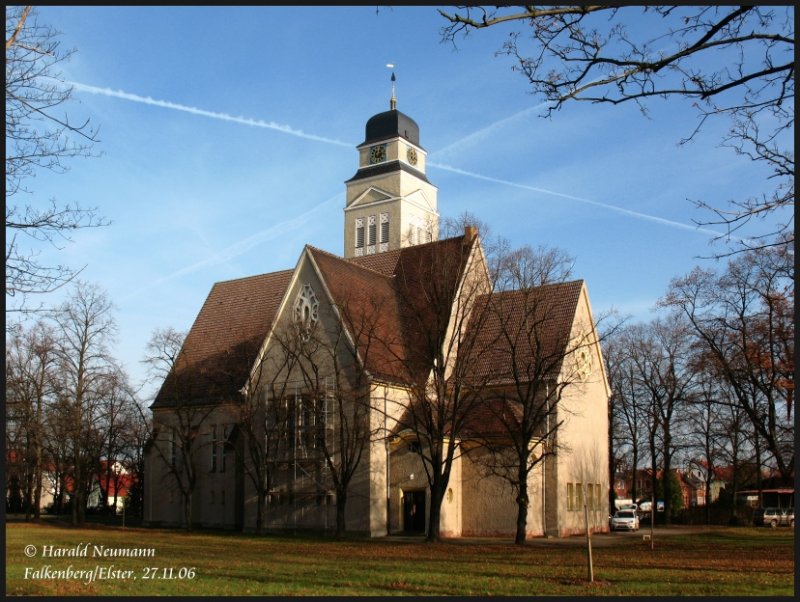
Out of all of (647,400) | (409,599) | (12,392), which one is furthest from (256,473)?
(647,400)

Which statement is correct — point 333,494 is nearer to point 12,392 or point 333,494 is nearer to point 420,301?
point 420,301

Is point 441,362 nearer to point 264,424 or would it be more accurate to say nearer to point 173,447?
point 264,424

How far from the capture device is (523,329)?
37.9 meters

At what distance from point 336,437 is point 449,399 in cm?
696

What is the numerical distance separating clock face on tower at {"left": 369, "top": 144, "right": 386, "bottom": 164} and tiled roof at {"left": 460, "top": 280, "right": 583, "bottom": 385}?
3474 centimetres

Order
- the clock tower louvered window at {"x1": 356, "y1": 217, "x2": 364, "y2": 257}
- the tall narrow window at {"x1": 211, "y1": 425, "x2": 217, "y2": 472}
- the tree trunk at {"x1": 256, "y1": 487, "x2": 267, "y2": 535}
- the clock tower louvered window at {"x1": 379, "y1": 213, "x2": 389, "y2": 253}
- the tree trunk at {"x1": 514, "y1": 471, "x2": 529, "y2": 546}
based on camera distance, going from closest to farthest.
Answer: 1. the tree trunk at {"x1": 514, "y1": 471, "x2": 529, "y2": 546}
2. the tree trunk at {"x1": 256, "y1": 487, "x2": 267, "y2": 535}
3. the tall narrow window at {"x1": 211, "y1": 425, "x2": 217, "y2": 472}
4. the clock tower louvered window at {"x1": 379, "y1": 213, "x2": 389, "y2": 253}
5. the clock tower louvered window at {"x1": 356, "y1": 217, "x2": 364, "y2": 257}

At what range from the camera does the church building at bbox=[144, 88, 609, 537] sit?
119 feet

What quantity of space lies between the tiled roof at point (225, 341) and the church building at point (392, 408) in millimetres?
146

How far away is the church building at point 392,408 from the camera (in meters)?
36.1

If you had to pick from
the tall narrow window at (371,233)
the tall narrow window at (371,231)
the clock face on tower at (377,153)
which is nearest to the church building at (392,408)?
the tall narrow window at (371,233)

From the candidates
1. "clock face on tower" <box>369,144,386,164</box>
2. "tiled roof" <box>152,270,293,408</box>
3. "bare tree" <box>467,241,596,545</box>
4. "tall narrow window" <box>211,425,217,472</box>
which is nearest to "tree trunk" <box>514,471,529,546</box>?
"bare tree" <box>467,241,596,545</box>

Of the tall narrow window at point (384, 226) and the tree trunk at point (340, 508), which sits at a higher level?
the tall narrow window at point (384, 226)

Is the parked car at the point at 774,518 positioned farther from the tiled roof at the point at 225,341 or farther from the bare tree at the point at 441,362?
the tiled roof at the point at 225,341

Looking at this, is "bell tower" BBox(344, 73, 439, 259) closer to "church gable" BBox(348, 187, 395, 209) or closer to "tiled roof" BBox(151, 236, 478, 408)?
"church gable" BBox(348, 187, 395, 209)
